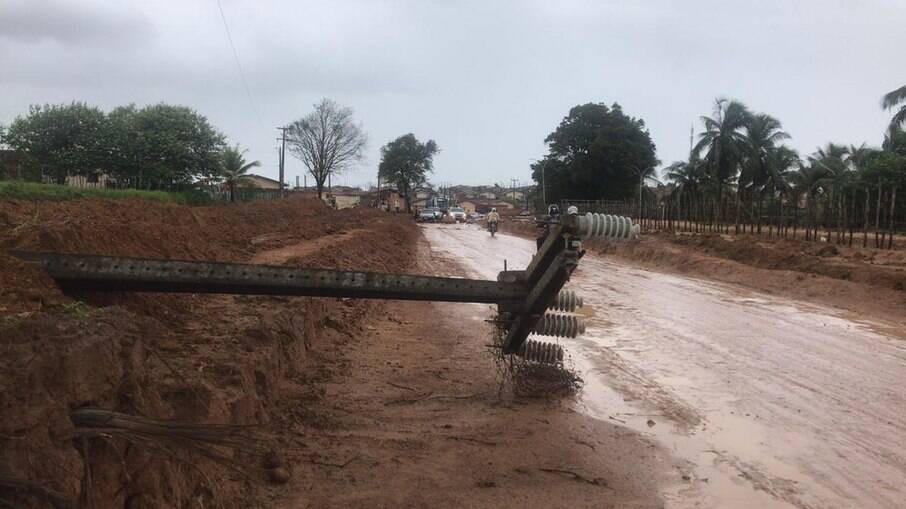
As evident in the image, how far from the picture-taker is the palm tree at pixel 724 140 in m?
46.3

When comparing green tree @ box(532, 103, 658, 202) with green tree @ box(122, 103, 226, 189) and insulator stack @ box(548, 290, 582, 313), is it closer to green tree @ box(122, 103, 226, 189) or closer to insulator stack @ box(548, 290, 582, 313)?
green tree @ box(122, 103, 226, 189)

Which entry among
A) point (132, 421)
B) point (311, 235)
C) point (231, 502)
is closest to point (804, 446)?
point (231, 502)

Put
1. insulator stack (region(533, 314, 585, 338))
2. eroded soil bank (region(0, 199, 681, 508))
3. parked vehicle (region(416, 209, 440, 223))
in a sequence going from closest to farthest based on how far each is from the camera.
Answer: eroded soil bank (region(0, 199, 681, 508)), insulator stack (region(533, 314, 585, 338)), parked vehicle (region(416, 209, 440, 223))

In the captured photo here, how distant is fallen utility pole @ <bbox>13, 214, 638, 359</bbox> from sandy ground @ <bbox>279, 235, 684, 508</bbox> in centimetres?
92

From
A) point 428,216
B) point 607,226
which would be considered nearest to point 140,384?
point 607,226

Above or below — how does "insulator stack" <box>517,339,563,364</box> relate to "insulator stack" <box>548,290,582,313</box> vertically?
→ below

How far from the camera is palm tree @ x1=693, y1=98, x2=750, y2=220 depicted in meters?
46.3

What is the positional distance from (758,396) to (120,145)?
34.9 metres

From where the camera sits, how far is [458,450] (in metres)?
5.69

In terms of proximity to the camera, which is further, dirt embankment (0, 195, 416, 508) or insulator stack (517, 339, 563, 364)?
insulator stack (517, 339, 563, 364)

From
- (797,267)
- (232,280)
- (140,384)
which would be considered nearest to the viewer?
(140,384)

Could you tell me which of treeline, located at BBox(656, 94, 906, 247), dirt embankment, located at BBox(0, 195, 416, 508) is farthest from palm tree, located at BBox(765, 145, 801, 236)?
dirt embankment, located at BBox(0, 195, 416, 508)

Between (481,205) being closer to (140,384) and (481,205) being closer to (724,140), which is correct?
(724,140)

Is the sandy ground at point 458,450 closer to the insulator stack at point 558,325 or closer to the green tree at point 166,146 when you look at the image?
the insulator stack at point 558,325
